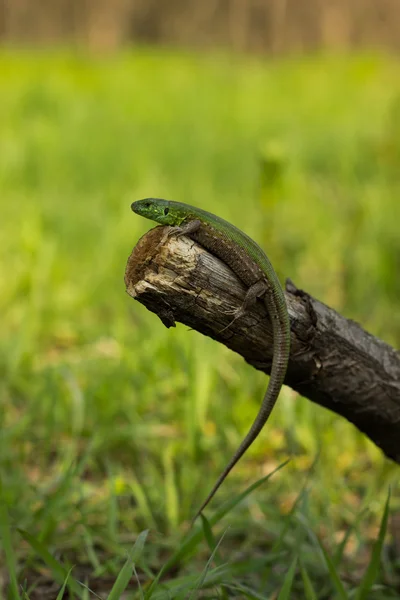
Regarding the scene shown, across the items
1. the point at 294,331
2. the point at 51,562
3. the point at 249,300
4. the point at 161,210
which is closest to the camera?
the point at 249,300

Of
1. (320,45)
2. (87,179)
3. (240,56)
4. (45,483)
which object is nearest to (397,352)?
(45,483)

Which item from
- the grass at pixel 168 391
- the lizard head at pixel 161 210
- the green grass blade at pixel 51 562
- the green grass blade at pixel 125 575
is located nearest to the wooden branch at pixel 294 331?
the lizard head at pixel 161 210

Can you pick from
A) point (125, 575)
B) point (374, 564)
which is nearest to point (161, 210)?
point (125, 575)

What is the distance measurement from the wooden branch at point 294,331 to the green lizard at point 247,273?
35 mm

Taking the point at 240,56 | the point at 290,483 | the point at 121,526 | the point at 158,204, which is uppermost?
the point at 240,56

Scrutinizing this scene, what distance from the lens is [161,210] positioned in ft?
8.21

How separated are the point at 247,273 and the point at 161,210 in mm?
534

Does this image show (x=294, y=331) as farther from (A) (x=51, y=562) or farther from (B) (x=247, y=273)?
(A) (x=51, y=562)

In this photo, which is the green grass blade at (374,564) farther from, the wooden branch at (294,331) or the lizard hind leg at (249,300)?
the lizard hind leg at (249,300)

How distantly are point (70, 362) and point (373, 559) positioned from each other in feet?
7.12

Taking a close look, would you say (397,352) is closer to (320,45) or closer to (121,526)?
(121,526)

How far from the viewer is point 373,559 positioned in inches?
87.9

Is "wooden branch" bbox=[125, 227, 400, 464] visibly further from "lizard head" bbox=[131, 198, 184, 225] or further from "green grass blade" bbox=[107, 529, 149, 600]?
"green grass blade" bbox=[107, 529, 149, 600]

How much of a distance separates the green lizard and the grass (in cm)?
39
